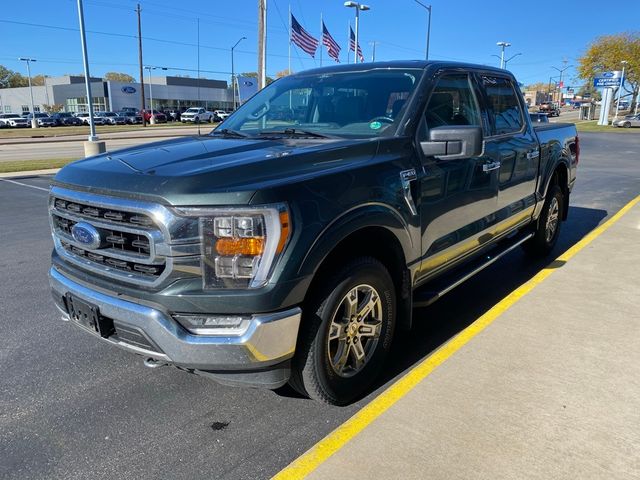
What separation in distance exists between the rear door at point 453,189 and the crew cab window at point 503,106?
0.28m

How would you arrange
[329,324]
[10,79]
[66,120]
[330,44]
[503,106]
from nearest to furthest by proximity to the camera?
1. [329,324]
2. [503,106]
3. [330,44]
4. [66,120]
5. [10,79]

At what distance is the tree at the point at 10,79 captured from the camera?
389ft

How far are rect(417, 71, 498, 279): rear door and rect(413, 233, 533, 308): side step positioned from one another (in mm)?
137

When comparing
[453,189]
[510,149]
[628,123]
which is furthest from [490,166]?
[628,123]

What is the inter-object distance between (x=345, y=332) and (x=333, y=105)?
1.78 meters

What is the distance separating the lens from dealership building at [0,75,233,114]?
82562 millimetres

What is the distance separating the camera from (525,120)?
5168mm

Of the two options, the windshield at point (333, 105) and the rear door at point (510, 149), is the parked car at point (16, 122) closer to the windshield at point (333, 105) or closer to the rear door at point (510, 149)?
the windshield at point (333, 105)

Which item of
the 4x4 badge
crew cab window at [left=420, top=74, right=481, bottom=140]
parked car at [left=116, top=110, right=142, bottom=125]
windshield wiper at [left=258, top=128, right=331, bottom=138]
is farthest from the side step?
parked car at [left=116, top=110, right=142, bottom=125]

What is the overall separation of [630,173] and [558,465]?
570 inches

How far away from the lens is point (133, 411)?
3025 mm

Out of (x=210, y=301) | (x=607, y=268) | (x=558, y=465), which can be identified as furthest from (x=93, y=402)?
(x=607, y=268)

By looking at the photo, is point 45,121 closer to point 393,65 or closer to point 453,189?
point 393,65

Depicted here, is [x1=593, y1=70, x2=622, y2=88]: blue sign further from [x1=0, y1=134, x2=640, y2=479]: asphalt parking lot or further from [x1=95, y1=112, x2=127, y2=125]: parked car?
[x1=95, y1=112, x2=127, y2=125]: parked car
